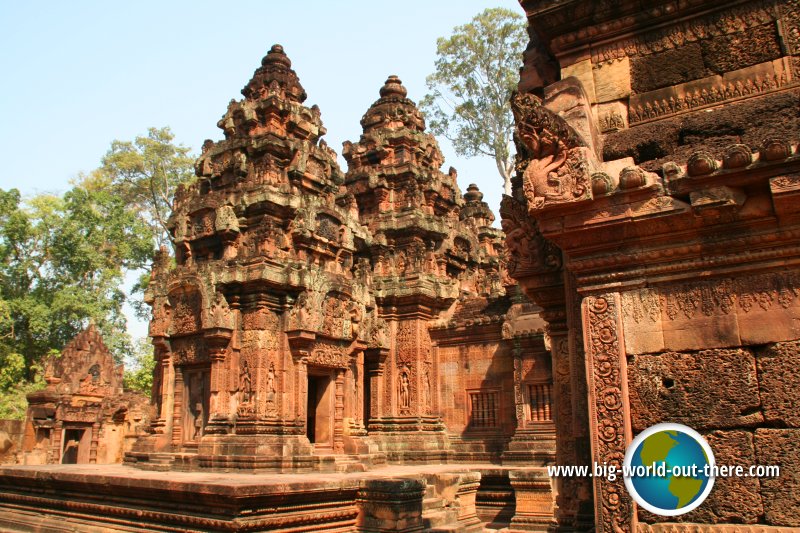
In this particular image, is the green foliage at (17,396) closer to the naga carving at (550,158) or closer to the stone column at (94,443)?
the stone column at (94,443)

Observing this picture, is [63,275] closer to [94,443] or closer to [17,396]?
[17,396]

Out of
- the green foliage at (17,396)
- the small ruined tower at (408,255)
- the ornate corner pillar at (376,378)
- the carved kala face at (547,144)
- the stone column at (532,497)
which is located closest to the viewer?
the carved kala face at (547,144)

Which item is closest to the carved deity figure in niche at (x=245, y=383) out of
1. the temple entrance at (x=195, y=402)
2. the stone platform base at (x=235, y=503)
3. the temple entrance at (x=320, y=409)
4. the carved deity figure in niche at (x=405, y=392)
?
the temple entrance at (x=195, y=402)

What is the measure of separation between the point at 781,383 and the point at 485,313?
1246 centimetres

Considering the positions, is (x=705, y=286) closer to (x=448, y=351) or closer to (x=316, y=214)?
(x=316, y=214)

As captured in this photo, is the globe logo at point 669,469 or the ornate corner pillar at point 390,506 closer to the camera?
the globe logo at point 669,469

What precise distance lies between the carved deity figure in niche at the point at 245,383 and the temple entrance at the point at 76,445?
31.7ft

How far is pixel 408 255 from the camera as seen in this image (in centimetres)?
1652

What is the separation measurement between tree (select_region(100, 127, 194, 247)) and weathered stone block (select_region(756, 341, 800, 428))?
1181 inches

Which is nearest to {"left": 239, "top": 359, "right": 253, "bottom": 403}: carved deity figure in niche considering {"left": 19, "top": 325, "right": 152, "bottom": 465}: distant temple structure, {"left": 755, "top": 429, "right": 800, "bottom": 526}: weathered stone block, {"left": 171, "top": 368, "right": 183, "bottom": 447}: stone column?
{"left": 171, "top": 368, "right": 183, "bottom": 447}: stone column

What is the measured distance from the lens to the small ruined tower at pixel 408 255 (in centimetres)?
1561

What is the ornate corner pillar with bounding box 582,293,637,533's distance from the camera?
351cm

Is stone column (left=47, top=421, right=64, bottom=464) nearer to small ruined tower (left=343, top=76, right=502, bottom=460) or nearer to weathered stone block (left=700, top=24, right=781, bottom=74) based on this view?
small ruined tower (left=343, top=76, right=502, bottom=460)

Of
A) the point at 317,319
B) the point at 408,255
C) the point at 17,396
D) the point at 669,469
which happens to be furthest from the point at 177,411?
the point at 17,396
